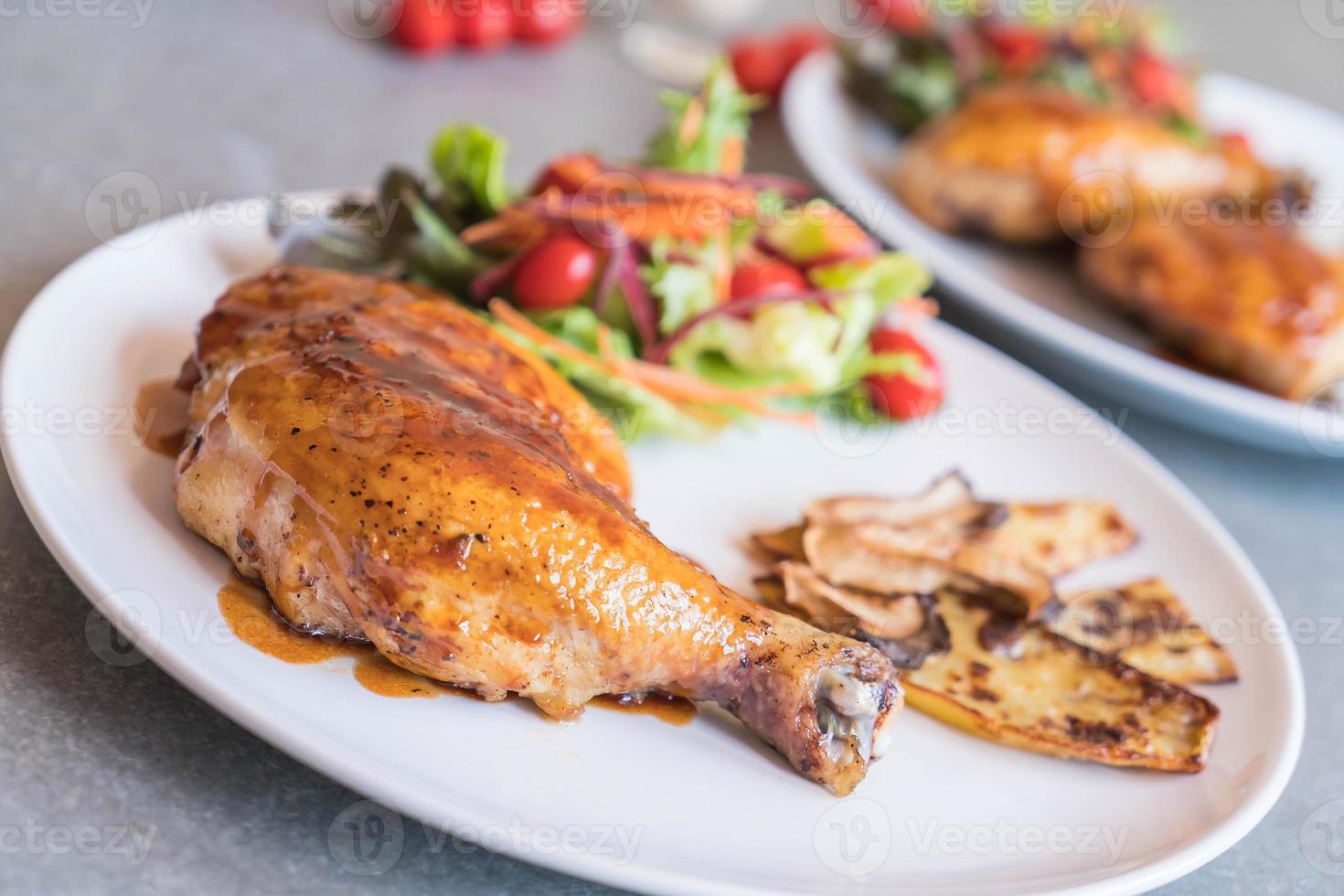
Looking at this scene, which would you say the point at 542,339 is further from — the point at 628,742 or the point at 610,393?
the point at 628,742

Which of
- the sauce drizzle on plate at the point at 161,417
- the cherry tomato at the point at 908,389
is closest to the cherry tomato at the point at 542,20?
the cherry tomato at the point at 908,389

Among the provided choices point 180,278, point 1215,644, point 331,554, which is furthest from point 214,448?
point 1215,644

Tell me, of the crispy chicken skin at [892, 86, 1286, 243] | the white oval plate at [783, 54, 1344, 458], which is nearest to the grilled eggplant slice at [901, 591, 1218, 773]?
the white oval plate at [783, 54, 1344, 458]

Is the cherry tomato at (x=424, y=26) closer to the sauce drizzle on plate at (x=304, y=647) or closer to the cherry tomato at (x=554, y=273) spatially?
the cherry tomato at (x=554, y=273)

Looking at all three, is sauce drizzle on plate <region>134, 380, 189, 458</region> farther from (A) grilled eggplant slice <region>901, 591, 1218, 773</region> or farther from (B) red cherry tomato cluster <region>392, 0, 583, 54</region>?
(B) red cherry tomato cluster <region>392, 0, 583, 54</region>

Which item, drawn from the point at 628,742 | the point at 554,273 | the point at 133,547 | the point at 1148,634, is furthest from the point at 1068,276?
the point at 133,547
